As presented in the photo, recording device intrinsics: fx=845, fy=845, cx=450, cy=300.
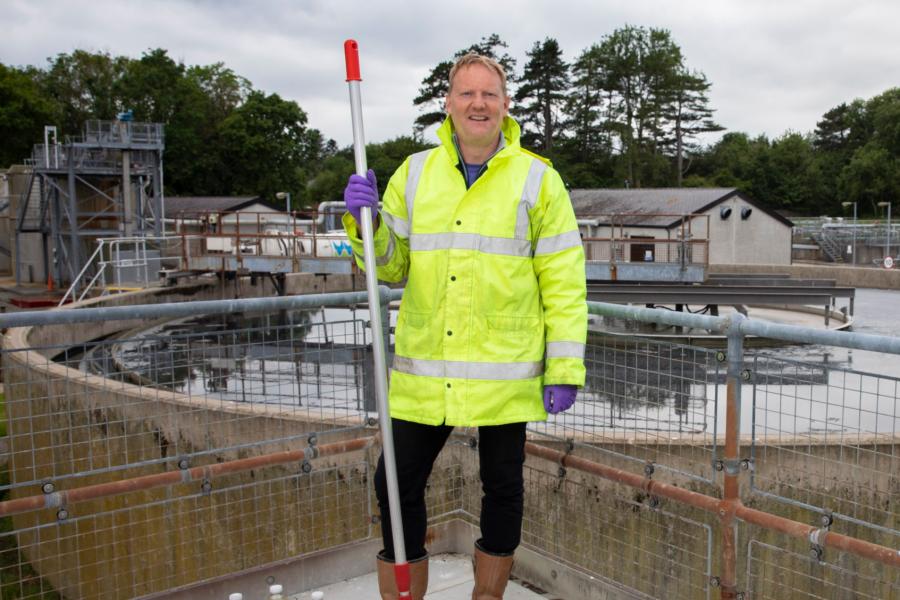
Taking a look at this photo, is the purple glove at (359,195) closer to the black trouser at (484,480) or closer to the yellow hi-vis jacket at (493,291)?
the yellow hi-vis jacket at (493,291)

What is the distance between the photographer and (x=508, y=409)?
3.17m

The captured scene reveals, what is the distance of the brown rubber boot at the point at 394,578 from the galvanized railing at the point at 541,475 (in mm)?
980

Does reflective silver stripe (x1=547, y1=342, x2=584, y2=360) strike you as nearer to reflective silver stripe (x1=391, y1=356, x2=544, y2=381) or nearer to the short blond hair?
reflective silver stripe (x1=391, y1=356, x2=544, y2=381)

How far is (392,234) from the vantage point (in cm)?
334

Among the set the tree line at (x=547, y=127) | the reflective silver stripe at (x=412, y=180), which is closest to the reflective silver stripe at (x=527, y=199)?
the reflective silver stripe at (x=412, y=180)

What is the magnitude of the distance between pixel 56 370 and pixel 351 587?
6042 millimetres

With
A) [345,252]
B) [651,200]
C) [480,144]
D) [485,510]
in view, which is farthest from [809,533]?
[651,200]

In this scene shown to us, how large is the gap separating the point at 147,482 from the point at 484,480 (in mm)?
1649

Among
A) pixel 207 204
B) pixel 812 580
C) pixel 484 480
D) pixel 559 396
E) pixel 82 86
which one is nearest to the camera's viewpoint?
pixel 559 396

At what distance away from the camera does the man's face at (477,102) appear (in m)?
3.14

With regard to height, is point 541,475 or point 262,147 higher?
point 262,147

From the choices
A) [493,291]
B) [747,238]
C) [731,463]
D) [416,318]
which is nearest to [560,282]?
[493,291]

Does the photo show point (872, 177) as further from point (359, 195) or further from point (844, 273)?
point (359, 195)

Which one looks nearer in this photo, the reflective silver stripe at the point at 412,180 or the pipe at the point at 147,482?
the reflective silver stripe at the point at 412,180
